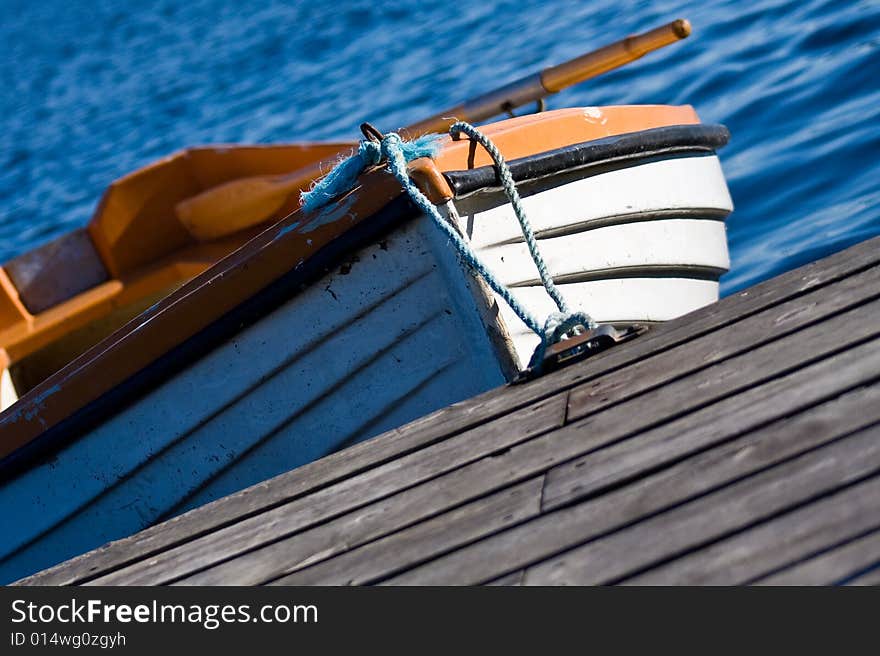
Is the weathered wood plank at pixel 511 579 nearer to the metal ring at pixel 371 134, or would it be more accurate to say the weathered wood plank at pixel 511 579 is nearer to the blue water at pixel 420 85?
the metal ring at pixel 371 134

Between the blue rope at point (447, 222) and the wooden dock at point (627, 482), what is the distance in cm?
12

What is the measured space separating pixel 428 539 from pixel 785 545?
59 centimetres

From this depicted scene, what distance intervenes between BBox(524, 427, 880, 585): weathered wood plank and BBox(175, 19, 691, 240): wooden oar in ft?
8.64

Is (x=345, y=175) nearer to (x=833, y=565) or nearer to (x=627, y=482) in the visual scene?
(x=627, y=482)

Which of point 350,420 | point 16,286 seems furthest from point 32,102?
point 350,420

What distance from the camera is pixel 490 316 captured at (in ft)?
9.22

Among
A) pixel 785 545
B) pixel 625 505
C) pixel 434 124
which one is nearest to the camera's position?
pixel 785 545

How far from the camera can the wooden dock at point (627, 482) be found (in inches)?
67.5

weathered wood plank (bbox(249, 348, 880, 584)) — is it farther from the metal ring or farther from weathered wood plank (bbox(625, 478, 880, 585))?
the metal ring

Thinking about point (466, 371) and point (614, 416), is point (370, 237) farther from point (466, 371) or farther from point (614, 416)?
point (614, 416)

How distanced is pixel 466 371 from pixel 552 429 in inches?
29.9

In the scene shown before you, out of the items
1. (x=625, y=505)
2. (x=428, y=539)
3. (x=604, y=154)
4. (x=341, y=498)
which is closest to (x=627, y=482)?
(x=625, y=505)

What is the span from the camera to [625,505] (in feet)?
6.16

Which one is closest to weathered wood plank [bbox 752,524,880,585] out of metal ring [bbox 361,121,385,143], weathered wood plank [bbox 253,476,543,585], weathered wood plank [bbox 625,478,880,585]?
weathered wood plank [bbox 625,478,880,585]
